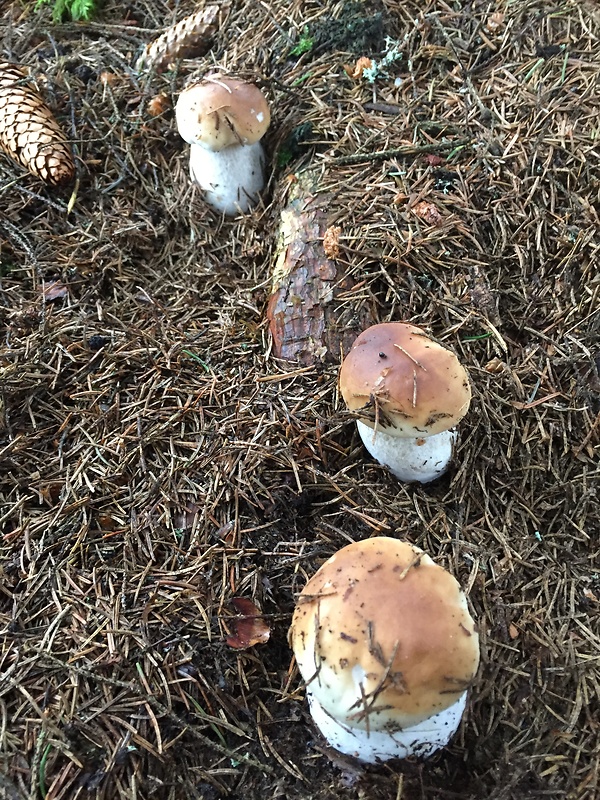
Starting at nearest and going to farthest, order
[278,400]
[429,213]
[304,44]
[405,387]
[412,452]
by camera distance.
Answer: [405,387] < [412,452] < [278,400] < [429,213] < [304,44]

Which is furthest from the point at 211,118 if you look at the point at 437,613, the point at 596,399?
the point at 437,613

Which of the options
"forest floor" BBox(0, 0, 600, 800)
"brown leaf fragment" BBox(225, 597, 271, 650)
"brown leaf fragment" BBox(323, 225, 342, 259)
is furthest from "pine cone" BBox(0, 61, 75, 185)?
"brown leaf fragment" BBox(225, 597, 271, 650)

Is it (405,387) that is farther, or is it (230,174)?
(230,174)

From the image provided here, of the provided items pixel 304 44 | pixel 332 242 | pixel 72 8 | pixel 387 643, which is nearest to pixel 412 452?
pixel 387 643

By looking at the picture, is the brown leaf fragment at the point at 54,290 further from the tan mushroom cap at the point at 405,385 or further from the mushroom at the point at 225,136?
the tan mushroom cap at the point at 405,385

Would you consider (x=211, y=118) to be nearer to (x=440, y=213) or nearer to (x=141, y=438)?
(x=440, y=213)

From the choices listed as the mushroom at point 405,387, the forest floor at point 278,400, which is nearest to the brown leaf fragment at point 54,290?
the forest floor at point 278,400

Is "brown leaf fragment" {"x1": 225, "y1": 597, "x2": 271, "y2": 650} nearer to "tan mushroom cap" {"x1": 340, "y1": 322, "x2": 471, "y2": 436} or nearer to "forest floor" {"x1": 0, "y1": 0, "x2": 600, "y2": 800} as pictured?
"forest floor" {"x1": 0, "y1": 0, "x2": 600, "y2": 800}

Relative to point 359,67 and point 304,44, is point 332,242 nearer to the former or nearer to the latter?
point 359,67
